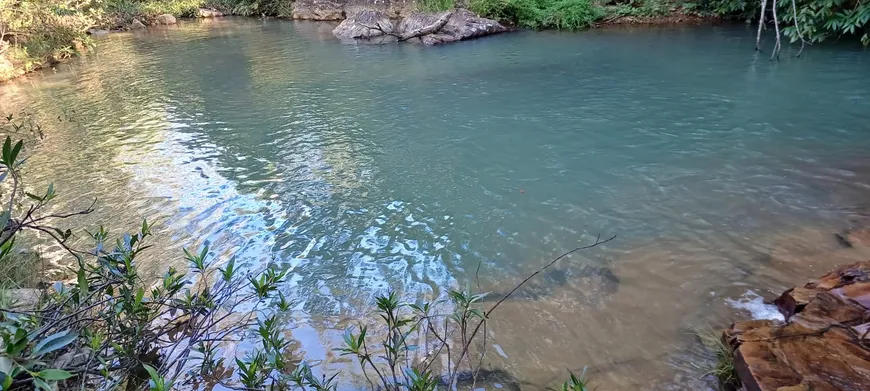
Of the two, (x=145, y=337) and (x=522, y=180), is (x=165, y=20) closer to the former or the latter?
(x=522, y=180)

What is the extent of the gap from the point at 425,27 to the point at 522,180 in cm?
1175

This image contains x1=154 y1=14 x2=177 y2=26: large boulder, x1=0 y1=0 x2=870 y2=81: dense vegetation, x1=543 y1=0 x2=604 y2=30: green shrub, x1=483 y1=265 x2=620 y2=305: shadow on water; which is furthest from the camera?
x1=154 y1=14 x2=177 y2=26: large boulder

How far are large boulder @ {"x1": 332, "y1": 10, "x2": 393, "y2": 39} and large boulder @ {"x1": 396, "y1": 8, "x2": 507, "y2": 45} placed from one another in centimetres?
56

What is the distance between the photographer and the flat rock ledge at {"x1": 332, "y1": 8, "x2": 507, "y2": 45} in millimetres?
16234

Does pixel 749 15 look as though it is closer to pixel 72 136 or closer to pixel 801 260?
pixel 801 260

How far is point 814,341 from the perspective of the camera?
3.02m

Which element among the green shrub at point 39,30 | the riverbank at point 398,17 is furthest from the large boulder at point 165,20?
the green shrub at point 39,30

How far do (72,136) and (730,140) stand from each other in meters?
10.5

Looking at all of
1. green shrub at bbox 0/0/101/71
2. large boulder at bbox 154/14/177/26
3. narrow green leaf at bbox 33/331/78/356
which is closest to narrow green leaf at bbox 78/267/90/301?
narrow green leaf at bbox 33/331/78/356

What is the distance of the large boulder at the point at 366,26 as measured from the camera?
17.8 m

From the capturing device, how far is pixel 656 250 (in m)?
4.64

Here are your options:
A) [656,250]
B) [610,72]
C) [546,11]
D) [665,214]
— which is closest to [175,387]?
[656,250]

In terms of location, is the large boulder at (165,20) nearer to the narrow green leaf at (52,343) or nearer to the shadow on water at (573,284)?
the shadow on water at (573,284)

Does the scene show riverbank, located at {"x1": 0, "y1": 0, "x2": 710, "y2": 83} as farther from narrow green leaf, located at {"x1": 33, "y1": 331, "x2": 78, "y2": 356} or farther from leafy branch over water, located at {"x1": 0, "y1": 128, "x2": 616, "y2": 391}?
narrow green leaf, located at {"x1": 33, "y1": 331, "x2": 78, "y2": 356}
